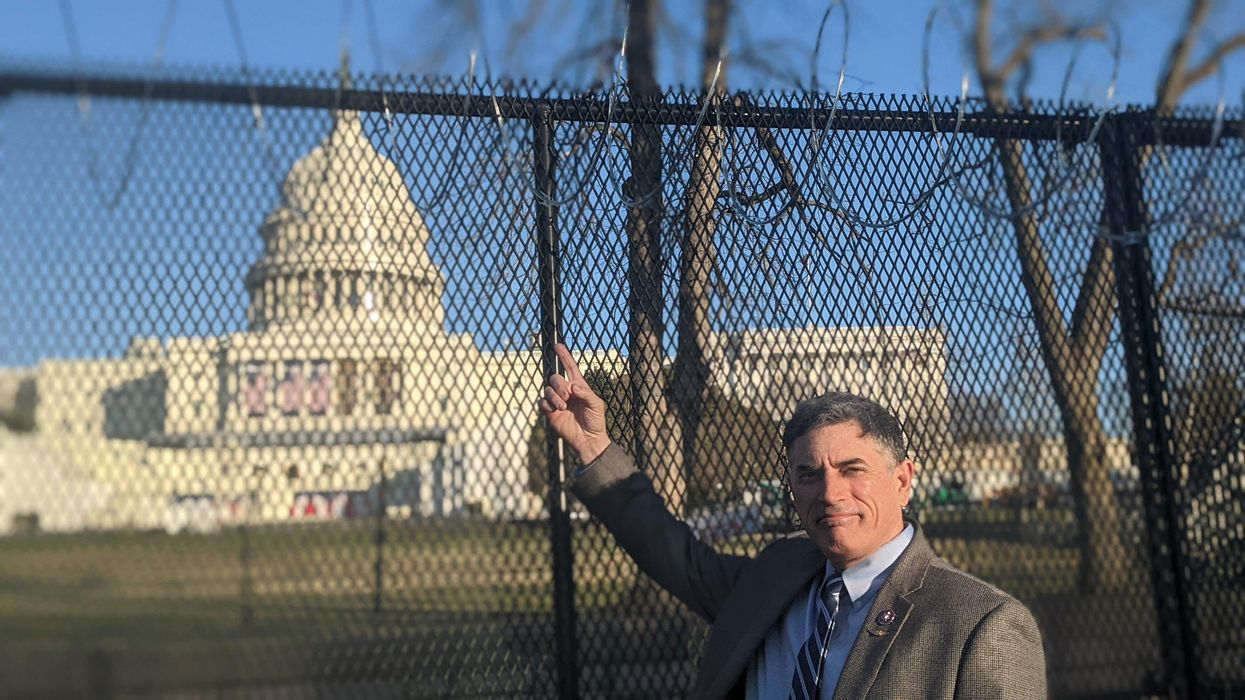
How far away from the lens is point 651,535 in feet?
10.5

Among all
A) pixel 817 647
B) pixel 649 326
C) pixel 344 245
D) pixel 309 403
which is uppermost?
pixel 344 245

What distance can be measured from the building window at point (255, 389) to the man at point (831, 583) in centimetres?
88

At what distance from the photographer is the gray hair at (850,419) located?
2.79 m

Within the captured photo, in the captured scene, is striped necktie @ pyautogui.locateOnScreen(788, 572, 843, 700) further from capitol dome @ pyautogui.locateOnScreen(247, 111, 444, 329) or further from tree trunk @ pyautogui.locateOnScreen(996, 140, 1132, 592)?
tree trunk @ pyautogui.locateOnScreen(996, 140, 1132, 592)

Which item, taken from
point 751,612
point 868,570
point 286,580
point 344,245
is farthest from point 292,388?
point 868,570

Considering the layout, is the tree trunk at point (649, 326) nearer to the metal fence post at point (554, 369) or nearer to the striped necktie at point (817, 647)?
the metal fence post at point (554, 369)

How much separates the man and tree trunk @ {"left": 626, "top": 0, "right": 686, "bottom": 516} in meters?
0.45

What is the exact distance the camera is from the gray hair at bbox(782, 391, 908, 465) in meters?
2.79

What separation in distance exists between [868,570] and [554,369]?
49.8 inches

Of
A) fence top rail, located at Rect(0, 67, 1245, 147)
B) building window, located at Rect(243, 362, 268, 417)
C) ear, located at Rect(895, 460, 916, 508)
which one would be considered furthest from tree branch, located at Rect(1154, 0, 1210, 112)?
building window, located at Rect(243, 362, 268, 417)

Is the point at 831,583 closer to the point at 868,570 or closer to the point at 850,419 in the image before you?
the point at 868,570

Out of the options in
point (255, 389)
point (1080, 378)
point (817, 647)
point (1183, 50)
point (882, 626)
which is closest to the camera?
point (882, 626)

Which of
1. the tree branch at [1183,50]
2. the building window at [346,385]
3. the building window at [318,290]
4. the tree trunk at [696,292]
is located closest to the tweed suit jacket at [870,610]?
the tree trunk at [696,292]

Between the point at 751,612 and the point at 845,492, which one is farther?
the point at 751,612
